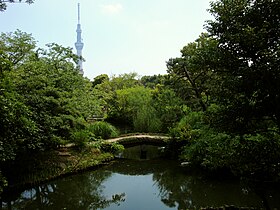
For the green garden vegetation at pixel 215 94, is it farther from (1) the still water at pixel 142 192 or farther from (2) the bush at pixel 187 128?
(1) the still water at pixel 142 192

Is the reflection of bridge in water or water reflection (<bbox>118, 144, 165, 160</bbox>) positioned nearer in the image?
water reflection (<bbox>118, 144, 165, 160</bbox>)

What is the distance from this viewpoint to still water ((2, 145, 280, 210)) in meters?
7.36

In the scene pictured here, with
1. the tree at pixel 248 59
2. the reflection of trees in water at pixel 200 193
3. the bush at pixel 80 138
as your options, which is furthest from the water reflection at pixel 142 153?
the tree at pixel 248 59

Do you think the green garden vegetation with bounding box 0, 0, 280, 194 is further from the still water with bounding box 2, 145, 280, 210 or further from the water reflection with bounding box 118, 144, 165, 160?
the water reflection with bounding box 118, 144, 165, 160

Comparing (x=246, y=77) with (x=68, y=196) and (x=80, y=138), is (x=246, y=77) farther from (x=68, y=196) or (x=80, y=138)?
(x=80, y=138)

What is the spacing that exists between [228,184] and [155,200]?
241cm

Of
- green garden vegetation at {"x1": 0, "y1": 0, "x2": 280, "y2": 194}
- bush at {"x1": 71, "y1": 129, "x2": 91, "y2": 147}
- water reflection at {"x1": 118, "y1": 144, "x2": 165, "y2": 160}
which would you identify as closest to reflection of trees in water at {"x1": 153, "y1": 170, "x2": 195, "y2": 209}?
green garden vegetation at {"x1": 0, "y1": 0, "x2": 280, "y2": 194}

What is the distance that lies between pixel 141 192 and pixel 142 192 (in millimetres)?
31

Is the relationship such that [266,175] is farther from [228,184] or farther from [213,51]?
[228,184]

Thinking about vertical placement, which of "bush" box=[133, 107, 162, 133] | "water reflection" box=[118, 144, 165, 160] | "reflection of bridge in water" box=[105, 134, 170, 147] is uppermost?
"bush" box=[133, 107, 162, 133]

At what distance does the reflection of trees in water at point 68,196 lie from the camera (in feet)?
24.8

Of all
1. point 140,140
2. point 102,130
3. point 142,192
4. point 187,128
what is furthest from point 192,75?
point 142,192

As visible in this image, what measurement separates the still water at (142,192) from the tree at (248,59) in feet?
9.53

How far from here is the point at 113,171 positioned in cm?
1111
